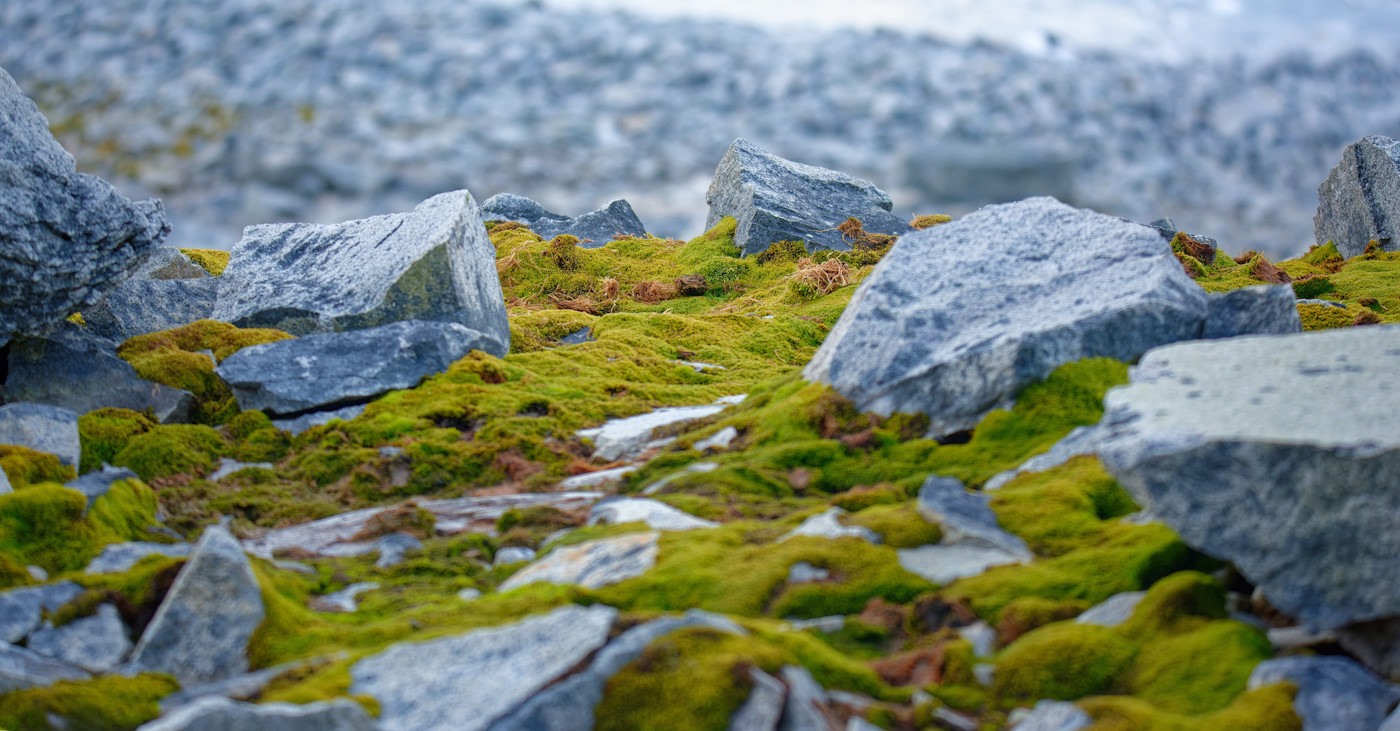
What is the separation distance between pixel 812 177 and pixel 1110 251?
59.7 ft

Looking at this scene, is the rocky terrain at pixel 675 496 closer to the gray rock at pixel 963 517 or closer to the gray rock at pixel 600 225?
the gray rock at pixel 963 517

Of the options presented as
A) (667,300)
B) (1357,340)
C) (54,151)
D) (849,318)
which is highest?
(54,151)

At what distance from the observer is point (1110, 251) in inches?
408

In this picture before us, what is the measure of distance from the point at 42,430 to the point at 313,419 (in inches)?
115

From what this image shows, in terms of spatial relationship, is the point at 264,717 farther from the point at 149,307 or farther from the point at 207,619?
the point at 149,307

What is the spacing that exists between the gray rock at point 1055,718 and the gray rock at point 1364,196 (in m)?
26.3

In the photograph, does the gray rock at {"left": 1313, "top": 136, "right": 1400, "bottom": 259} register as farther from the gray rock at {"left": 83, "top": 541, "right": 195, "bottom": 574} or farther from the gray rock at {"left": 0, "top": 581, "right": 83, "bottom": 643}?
the gray rock at {"left": 0, "top": 581, "right": 83, "bottom": 643}

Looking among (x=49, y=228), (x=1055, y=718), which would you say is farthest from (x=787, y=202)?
(x=1055, y=718)

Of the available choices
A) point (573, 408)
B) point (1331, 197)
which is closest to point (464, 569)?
point (573, 408)

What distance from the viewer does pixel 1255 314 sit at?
9117mm

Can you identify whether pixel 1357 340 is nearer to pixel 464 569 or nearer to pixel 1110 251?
pixel 1110 251

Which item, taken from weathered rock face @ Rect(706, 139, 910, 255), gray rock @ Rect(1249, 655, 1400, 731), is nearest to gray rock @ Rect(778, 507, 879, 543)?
gray rock @ Rect(1249, 655, 1400, 731)

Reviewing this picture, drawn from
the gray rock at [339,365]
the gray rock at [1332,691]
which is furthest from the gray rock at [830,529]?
the gray rock at [339,365]

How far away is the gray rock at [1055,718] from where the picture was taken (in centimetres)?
461
